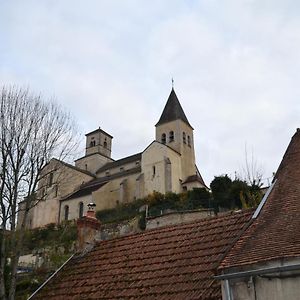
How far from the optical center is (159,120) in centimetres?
6581

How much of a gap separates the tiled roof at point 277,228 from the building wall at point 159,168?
150 ft

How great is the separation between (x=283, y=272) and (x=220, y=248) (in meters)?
3.08

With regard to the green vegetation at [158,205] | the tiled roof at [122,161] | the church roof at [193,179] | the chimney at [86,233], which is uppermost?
the tiled roof at [122,161]

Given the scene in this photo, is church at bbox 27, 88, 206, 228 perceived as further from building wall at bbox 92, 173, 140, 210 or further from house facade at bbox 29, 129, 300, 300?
house facade at bbox 29, 129, 300, 300

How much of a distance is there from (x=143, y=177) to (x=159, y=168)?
2897mm

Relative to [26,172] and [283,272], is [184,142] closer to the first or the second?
[26,172]

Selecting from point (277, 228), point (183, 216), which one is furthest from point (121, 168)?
point (277, 228)

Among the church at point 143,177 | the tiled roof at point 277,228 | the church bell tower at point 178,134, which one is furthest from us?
the church bell tower at point 178,134

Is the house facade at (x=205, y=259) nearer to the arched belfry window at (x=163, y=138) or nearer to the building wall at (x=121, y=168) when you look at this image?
the arched belfry window at (x=163, y=138)

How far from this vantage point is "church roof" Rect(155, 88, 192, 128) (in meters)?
64.4

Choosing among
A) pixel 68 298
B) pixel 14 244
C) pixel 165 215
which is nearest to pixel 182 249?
→ pixel 68 298

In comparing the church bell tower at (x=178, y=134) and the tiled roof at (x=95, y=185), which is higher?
the church bell tower at (x=178, y=134)

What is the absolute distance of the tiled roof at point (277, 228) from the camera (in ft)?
24.8

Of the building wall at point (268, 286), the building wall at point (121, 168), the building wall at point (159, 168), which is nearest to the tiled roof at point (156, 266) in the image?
the building wall at point (268, 286)
